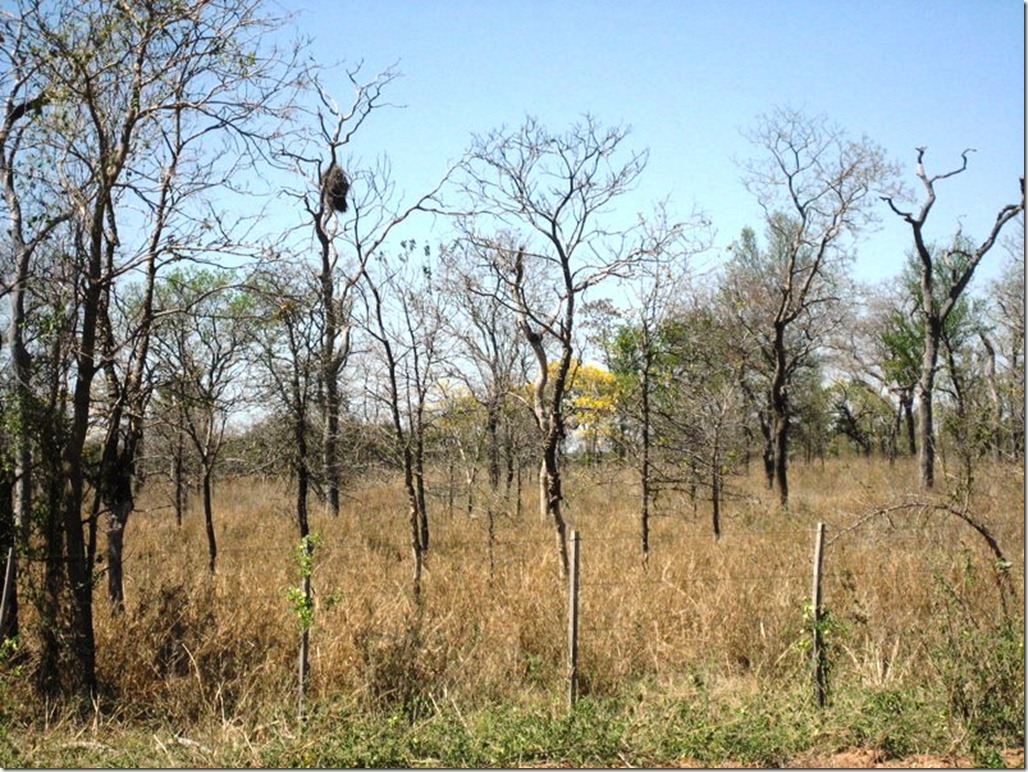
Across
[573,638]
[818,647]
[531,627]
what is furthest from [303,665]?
[818,647]

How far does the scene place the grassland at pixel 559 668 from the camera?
6426mm

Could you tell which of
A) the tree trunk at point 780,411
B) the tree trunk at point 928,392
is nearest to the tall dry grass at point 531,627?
the tree trunk at point 780,411

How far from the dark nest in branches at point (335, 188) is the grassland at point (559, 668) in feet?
27.7

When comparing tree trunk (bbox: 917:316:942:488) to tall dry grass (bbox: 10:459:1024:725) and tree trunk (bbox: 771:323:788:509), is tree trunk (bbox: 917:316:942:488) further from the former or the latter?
tall dry grass (bbox: 10:459:1024:725)

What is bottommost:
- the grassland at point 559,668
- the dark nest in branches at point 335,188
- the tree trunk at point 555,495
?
the grassland at point 559,668

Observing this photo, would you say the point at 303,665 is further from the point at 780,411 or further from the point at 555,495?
the point at 780,411

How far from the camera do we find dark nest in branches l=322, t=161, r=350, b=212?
18312 millimetres

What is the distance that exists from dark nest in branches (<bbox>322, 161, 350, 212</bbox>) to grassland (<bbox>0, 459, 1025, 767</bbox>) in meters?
8.43

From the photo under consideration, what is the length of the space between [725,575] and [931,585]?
211 cm

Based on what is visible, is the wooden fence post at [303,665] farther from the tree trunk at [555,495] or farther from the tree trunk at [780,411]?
the tree trunk at [780,411]

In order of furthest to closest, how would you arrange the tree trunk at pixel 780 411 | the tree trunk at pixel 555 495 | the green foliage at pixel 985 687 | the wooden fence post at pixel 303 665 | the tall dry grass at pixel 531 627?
the tree trunk at pixel 780 411, the tree trunk at pixel 555 495, the tall dry grass at pixel 531 627, the wooden fence post at pixel 303 665, the green foliage at pixel 985 687

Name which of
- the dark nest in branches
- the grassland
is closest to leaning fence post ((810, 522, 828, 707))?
the grassland

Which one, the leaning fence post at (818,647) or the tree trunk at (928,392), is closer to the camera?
the leaning fence post at (818,647)

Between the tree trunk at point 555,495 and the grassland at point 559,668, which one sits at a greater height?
the tree trunk at point 555,495
